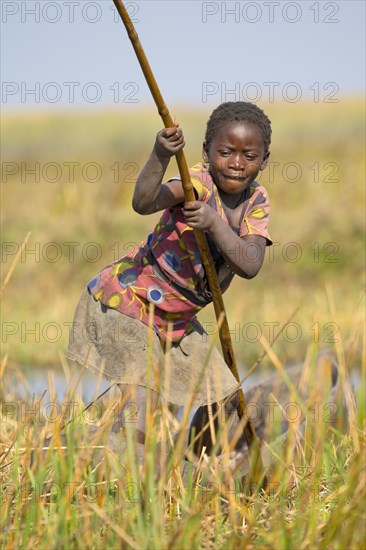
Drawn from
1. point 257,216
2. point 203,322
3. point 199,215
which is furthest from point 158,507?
point 203,322

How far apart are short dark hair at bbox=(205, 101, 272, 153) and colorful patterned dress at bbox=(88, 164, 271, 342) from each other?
0.49 ft

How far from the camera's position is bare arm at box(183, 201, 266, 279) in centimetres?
281

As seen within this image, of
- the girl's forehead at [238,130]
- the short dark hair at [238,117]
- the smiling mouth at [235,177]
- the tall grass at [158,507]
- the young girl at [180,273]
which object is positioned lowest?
the tall grass at [158,507]

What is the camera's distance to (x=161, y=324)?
330cm

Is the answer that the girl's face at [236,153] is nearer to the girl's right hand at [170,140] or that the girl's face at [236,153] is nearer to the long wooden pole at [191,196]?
the long wooden pole at [191,196]

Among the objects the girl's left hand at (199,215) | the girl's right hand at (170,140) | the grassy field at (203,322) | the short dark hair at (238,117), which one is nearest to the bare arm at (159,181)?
the girl's right hand at (170,140)

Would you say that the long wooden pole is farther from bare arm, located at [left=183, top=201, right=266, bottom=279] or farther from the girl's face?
the girl's face

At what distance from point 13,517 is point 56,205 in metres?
9.01

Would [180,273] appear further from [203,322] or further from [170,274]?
[203,322]

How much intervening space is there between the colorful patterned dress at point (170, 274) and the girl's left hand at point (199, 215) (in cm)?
31

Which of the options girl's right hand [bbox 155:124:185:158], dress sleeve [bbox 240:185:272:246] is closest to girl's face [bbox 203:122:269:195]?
dress sleeve [bbox 240:185:272:246]

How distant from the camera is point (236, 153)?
120 inches

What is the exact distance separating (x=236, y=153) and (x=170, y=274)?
0.48 m

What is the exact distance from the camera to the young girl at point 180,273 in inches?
119
